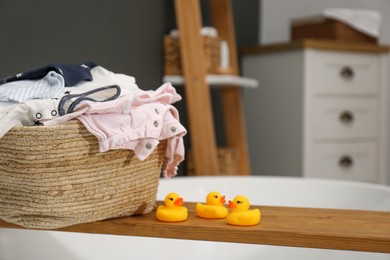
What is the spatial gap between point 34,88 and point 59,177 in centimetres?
16

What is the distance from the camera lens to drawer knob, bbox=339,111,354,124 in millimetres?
2722

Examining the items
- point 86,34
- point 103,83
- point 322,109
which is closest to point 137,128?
point 103,83

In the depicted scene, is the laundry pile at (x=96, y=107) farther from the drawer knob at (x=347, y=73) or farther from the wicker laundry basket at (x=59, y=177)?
the drawer knob at (x=347, y=73)

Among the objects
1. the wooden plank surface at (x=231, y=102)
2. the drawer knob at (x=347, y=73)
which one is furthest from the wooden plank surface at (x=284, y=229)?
the drawer knob at (x=347, y=73)

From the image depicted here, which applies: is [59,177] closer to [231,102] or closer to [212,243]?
[212,243]

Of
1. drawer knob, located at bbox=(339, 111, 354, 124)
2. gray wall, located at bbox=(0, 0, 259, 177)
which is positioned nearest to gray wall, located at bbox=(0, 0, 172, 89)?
gray wall, located at bbox=(0, 0, 259, 177)

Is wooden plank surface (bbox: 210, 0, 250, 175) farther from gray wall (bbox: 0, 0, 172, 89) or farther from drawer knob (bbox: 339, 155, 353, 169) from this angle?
drawer knob (bbox: 339, 155, 353, 169)

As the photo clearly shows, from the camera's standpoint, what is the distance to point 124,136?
93cm

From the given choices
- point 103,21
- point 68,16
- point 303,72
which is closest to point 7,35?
point 68,16

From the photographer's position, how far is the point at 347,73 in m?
2.73

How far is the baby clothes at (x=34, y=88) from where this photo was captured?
931 mm

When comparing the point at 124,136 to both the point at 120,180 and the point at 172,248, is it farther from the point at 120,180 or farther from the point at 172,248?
the point at 172,248

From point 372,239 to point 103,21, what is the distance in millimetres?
1377

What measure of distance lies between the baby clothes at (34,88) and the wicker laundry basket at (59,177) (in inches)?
2.9
